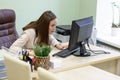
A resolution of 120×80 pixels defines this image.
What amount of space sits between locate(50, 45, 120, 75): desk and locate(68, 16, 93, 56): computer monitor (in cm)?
12

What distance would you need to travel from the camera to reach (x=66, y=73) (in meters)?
2.16

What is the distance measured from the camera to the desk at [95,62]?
2307mm

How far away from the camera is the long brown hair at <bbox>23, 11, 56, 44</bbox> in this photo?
8.73 ft

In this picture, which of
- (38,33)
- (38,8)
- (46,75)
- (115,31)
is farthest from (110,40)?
(46,75)

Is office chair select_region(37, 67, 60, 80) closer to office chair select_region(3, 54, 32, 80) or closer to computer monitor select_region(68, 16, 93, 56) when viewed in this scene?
office chair select_region(3, 54, 32, 80)

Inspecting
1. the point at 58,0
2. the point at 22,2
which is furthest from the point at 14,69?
the point at 58,0

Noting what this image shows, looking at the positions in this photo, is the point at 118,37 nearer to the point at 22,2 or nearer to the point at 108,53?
the point at 108,53

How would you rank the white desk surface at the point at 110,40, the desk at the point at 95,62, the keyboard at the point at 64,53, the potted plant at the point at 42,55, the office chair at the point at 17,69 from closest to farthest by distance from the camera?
1. the office chair at the point at 17,69
2. the potted plant at the point at 42,55
3. the desk at the point at 95,62
4. the keyboard at the point at 64,53
5. the white desk surface at the point at 110,40

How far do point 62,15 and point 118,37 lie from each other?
1.00 m

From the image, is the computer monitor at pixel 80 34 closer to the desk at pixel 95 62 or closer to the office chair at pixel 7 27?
the desk at pixel 95 62

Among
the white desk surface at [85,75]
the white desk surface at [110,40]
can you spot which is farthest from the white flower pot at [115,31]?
the white desk surface at [85,75]

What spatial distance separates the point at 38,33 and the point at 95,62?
75cm

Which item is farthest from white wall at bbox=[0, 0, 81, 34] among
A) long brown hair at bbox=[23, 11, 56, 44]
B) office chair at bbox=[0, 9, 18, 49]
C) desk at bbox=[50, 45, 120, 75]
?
desk at bbox=[50, 45, 120, 75]

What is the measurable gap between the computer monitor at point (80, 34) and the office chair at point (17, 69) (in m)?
0.75
